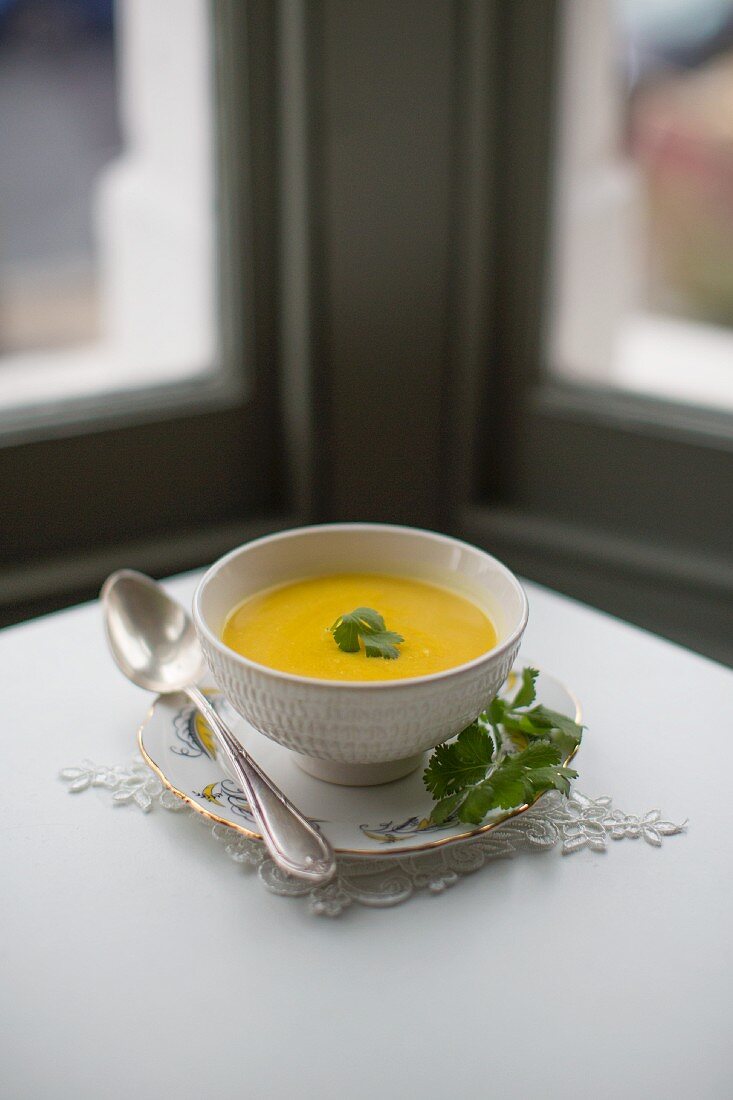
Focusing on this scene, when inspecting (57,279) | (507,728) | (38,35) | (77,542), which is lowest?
(77,542)

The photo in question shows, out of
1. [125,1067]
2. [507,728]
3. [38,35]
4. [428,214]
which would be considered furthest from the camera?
[428,214]

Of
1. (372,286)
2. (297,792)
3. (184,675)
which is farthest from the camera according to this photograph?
(372,286)

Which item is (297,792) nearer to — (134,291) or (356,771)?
(356,771)

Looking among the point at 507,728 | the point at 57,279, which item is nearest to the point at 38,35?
the point at 57,279

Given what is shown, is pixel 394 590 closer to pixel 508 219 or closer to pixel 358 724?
pixel 358 724

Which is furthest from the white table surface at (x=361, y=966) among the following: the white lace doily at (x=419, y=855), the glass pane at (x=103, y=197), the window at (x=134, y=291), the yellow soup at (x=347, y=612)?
the glass pane at (x=103, y=197)

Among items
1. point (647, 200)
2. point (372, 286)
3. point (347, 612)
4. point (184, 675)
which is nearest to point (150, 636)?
point (184, 675)
